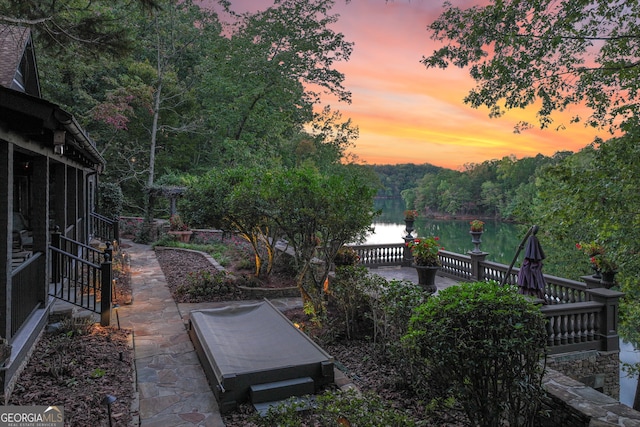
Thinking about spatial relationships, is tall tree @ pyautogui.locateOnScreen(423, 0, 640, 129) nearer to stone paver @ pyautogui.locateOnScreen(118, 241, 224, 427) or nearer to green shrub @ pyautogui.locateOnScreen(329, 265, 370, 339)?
green shrub @ pyautogui.locateOnScreen(329, 265, 370, 339)

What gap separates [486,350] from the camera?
334 centimetres

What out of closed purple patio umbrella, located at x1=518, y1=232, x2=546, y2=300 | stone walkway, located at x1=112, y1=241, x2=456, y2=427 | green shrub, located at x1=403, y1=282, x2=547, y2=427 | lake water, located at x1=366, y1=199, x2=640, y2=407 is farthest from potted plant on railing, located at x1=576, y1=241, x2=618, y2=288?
lake water, located at x1=366, y1=199, x2=640, y2=407

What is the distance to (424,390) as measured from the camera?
444cm

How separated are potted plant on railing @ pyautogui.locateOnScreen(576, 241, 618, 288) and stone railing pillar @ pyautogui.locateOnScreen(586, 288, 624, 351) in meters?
0.98

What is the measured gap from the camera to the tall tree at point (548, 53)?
7301 mm

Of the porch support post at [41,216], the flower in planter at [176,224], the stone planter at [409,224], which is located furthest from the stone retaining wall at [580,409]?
the flower in planter at [176,224]

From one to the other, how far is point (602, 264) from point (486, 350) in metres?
6.15

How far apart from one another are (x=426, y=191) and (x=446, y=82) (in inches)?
1758

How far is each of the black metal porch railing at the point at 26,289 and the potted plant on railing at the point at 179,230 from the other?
35.2 feet

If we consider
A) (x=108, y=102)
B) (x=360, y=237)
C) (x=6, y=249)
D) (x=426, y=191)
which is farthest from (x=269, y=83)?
(x=426, y=191)

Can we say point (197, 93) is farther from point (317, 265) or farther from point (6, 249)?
point (6, 249)

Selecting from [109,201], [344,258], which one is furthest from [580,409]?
[109,201]

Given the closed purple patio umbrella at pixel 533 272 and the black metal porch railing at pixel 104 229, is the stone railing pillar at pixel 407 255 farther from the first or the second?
the black metal porch railing at pixel 104 229

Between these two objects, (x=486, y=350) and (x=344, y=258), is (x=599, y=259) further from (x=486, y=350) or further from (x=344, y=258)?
(x=486, y=350)
